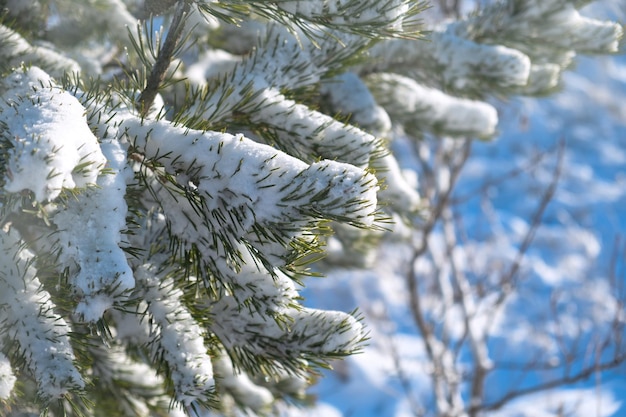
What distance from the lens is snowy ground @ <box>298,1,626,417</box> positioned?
8602 millimetres

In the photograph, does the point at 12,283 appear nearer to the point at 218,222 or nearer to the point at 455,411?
the point at 218,222

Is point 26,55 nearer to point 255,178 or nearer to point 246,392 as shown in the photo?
point 255,178

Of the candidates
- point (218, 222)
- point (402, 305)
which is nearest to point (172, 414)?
point (218, 222)

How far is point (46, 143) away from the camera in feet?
2.75

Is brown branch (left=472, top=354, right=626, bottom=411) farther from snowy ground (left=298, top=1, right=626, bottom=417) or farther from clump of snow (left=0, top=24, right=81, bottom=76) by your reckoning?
clump of snow (left=0, top=24, right=81, bottom=76)

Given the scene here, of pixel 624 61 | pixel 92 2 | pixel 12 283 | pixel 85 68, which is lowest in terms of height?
pixel 624 61

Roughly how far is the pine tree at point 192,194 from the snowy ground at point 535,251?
3.92m

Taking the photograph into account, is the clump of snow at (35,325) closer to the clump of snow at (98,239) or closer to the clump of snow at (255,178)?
the clump of snow at (98,239)

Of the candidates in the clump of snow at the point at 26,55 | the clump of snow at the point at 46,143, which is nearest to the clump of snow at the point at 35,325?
the clump of snow at the point at 46,143

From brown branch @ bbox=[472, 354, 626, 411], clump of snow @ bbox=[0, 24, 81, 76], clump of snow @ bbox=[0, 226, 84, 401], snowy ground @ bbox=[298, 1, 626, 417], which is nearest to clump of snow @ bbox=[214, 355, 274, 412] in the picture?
clump of snow @ bbox=[0, 226, 84, 401]

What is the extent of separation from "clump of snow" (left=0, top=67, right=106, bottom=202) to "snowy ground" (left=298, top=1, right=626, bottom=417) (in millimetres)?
4569

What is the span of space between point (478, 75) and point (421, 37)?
504 millimetres

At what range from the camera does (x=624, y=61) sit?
1661cm

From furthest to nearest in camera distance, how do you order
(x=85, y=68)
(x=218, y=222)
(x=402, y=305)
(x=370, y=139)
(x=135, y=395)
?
(x=402, y=305) → (x=85, y=68) → (x=135, y=395) → (x=370, y=139) → (x=218, y=222)
